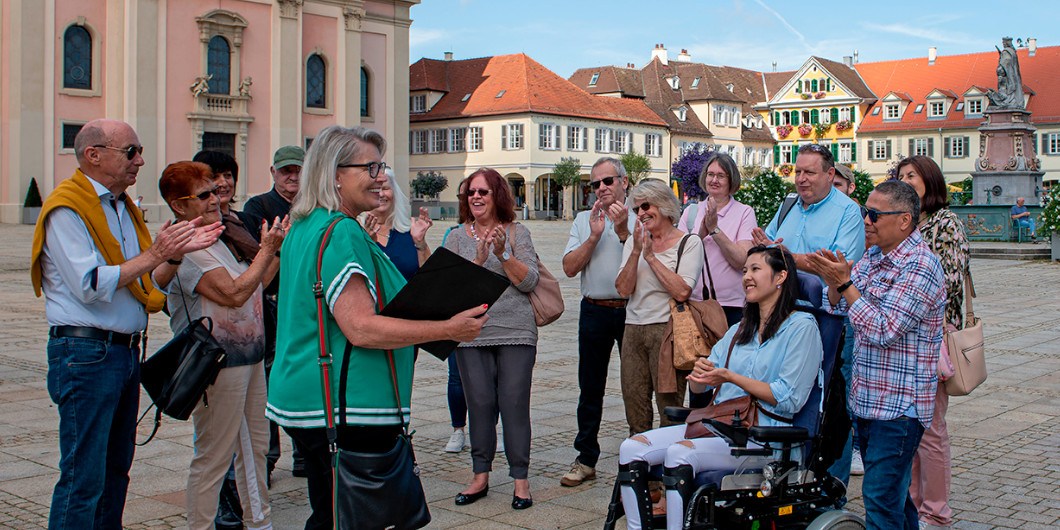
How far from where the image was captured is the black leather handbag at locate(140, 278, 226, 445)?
447cm

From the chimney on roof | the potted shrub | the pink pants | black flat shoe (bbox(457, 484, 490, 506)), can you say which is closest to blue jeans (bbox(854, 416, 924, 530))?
the pink pants

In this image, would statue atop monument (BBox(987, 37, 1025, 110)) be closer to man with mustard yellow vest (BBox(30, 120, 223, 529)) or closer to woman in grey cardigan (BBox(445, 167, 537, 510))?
woman in grey cardigan (BBox(445, 167, 537, 510))

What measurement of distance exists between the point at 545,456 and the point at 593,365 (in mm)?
940

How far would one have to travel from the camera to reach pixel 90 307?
13.9 feet

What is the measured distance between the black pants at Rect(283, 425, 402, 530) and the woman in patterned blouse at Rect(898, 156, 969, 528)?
3128mm

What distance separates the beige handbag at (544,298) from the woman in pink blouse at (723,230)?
844mm

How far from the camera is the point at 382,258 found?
3.62m

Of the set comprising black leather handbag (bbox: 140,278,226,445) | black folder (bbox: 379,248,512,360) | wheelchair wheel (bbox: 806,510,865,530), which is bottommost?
wheelchair wheel (bbox: 806,510,865,530)

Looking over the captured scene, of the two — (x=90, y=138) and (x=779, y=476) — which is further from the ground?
(x=90, y=138)

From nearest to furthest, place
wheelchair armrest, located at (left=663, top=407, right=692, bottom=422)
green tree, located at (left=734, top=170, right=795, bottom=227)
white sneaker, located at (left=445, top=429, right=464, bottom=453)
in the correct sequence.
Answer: wheelchair armrest, located at (left=663, top=407, right=692, bottom=422) → white sneaker, located at (left=445, top=429, right=464, bottom=453) → green tree, located at (left=734, top=170, right=795, bottom=227)

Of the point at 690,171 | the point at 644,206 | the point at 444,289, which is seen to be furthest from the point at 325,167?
the point at 690,171

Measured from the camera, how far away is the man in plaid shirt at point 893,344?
14.4 ft

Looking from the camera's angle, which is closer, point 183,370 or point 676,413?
point 183,370

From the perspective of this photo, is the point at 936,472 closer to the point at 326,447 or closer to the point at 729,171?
the point at 729,171
